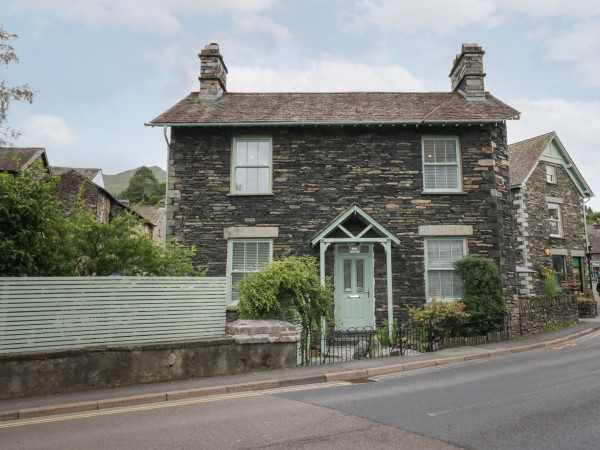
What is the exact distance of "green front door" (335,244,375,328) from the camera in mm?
12828

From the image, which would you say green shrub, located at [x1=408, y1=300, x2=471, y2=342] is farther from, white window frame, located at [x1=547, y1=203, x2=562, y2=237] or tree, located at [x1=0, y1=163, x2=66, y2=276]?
white window frame, located at [x1=547, y1=203, x2=562, y2=237]

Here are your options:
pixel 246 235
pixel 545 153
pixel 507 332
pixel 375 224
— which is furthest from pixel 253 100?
pixel 545 153

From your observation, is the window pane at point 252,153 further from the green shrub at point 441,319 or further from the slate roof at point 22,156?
the slate roof at point 22,156

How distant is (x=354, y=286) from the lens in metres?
13.1

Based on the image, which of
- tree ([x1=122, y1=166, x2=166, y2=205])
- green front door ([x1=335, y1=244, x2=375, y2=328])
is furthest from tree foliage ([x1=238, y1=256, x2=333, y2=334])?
tree ([x1=122, y1=166, x2=166, y2=205])

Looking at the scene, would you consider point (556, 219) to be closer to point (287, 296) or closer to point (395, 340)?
point (395, 340)

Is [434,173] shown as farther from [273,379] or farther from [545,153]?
[545,153]

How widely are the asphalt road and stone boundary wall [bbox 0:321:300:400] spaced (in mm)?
1108

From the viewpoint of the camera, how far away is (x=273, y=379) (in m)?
7.61

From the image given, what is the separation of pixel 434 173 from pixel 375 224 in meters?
3.09


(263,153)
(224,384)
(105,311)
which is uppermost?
(263,153)

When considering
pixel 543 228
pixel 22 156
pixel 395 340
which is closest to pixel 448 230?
pixel 395 340

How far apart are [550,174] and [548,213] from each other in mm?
2256

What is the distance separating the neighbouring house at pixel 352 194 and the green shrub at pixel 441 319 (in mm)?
803
